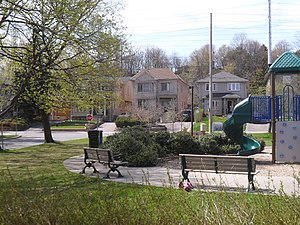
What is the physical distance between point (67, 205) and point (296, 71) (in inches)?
524

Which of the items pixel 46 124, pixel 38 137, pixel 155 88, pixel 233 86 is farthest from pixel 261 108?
pixel 233 86

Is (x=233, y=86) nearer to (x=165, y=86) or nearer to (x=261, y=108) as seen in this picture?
(x=165, y=86)

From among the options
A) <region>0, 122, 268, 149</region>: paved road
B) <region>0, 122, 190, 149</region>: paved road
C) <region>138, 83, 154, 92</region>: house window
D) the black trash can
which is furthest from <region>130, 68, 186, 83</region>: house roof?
the black trash can

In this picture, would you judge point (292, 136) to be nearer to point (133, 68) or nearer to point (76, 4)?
point (76, 4)

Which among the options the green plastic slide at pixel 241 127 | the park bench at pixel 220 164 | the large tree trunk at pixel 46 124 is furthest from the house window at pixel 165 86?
the park bench at pixel 220 164

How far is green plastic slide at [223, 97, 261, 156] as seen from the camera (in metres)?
17.0

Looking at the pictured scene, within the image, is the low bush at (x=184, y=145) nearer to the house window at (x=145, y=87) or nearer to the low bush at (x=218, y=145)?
the low bush at (x=218, y=145)

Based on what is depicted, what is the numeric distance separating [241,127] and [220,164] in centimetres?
762

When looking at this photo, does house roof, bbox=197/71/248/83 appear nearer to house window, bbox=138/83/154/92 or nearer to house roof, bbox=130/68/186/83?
house roof, bbox=130/68/186/83

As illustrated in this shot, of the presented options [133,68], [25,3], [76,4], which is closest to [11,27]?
[25,3]

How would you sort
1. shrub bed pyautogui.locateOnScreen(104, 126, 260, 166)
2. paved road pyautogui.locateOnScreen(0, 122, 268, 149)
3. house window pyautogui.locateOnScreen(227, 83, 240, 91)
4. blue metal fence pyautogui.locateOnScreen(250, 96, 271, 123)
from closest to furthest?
1. shrub bed pyautogui.locateOnScreen(104, 126, 260, 166)
2. blue metal fence pyautogui.locateOnScreen(250, 96, 271, 123)
3. paved road pyautogui.locateOnScreen(0, 122, 268, 149)
4. house window pyautogui.locateOnScreen(227, 83, 240, 91)

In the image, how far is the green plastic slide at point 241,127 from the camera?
669 inches

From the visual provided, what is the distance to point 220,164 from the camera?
33.9ft

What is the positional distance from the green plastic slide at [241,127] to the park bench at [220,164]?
658 cm
